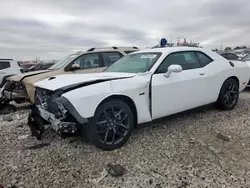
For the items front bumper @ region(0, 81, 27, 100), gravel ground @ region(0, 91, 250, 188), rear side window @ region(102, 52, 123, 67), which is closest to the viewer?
gravel ground @ region(0, 91, 250, 188)

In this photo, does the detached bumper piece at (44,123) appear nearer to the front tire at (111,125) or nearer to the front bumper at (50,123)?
the front bumper at (50,123)

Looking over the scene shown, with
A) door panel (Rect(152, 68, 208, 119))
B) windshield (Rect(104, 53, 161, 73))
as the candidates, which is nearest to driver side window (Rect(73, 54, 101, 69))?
windshield (Rect(104, 53, 161, 73))

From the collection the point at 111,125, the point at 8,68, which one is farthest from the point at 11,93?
the point at 111,125

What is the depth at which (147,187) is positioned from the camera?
8.92ft

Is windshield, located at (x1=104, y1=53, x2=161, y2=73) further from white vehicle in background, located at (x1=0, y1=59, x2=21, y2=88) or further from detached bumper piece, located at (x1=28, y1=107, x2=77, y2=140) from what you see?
white vehicle in background, located at (x1=0, y1=59, x2=21, y2=88)

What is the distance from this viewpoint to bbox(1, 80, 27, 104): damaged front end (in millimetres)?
6484

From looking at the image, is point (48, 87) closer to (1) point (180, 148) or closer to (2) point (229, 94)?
(1) point (180, 148)

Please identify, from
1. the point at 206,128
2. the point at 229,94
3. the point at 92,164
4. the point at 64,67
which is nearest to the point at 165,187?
the point at 92,164

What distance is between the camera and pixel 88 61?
7344 millimetres

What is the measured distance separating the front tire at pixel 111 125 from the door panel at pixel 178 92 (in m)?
0.56

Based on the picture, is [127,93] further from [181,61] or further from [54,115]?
[181,61]

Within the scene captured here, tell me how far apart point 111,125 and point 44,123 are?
4.01 feet

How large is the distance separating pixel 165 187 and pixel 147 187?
0.20m

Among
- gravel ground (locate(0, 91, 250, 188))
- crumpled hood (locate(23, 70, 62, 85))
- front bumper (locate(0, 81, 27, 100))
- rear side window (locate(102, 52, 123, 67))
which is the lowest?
gravel ground (locate(0, 91, 250, 188))
